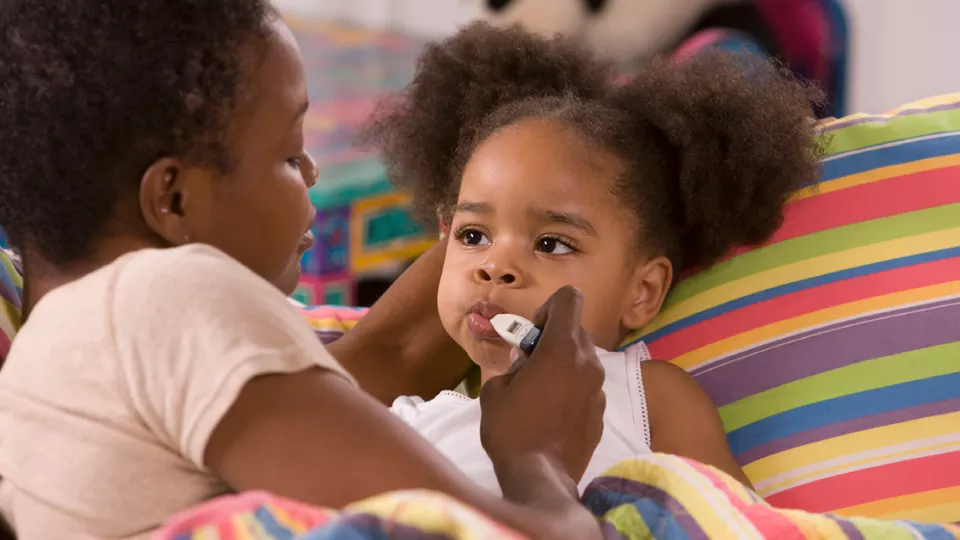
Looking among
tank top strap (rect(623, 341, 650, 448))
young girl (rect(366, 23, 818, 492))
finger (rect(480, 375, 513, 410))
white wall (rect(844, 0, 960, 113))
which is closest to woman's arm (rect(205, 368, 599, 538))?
finger (rect(480, 375, 513, 410))

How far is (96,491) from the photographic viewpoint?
26.7 inches

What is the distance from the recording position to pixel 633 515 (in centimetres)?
81

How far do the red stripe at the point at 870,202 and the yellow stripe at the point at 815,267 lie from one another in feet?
0.12

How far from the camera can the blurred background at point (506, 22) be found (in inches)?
88.7

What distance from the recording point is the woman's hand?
745 mm

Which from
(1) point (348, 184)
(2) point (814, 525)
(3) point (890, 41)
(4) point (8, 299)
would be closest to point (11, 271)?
(4) point (8, 299)

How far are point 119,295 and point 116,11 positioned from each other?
0.20m

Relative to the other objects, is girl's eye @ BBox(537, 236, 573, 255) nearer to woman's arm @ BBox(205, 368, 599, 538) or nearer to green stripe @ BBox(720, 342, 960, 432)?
green stripe @ BBox(720, 342, 960, 432)

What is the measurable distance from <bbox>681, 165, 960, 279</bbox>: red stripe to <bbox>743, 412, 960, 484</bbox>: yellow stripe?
A: 0.79ft

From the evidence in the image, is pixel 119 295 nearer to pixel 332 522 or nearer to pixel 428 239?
pixel 332 522

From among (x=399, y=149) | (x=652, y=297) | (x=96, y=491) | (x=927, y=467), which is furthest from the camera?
(x=399, y=149)

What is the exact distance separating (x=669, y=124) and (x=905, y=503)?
19.0 inches

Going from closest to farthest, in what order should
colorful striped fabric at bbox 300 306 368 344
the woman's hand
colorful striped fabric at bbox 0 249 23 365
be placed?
the woman's hand < colorful striped fabric at bbox 0 249 23 365 < colorful striped fabric at bbox 300 306 368 344

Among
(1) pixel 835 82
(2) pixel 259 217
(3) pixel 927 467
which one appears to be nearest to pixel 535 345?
(2) pixel 259 217
